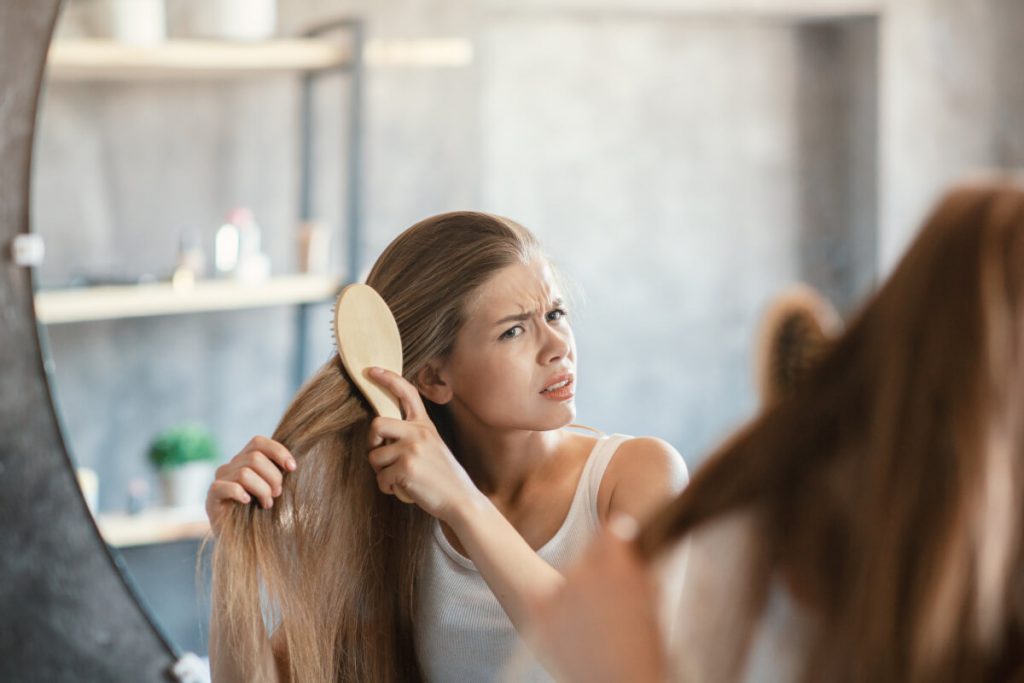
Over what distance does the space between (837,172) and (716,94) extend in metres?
0.37

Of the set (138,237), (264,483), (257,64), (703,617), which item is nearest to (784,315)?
(257,64)

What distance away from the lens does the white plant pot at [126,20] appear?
1735mm

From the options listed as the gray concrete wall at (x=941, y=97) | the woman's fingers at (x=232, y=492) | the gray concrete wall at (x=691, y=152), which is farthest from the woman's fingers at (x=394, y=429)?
the gray concrete wall at (x=941, y=97)

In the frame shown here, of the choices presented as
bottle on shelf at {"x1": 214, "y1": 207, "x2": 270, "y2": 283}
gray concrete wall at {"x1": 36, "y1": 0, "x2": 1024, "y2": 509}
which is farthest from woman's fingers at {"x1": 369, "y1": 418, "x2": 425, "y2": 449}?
gray concrete wall at {"x1": 36, "y1": 0, "x2": 1024, "y2": 509}

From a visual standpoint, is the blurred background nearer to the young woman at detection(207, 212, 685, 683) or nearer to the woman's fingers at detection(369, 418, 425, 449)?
the young woman at detection(207, 212, 685, 683)


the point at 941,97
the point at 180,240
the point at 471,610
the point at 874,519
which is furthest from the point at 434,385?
the point at 941,97

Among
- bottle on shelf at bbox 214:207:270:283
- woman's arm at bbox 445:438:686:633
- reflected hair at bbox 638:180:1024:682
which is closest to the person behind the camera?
reflected hair at bbox 638:180:1024:682

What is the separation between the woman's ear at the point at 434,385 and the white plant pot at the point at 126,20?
103 cm

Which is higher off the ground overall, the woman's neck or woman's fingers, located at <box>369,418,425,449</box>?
woman's fingers, located at <box>369,418,425,449</box>

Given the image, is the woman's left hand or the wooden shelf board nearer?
the woman's left hand

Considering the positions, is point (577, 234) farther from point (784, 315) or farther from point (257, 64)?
point (257, 64)

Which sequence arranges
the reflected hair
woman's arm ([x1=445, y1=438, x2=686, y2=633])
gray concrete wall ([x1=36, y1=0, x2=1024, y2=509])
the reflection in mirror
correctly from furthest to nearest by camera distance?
gray concrete wall ([x1=36, y1=0, x2=1024, y2=509]), the reflection in mirror, woman's arm ([x1=445, y1=438, x2=686, y2=633]), the reflected hair

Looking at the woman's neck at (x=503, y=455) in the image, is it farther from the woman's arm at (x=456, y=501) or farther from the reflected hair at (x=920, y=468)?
the reflected hair at (x=920, y=468)

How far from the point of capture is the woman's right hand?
2.79 feet
